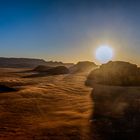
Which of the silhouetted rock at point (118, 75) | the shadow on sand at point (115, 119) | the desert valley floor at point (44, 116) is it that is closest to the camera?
A: the desert valley floor at point (44, 116)

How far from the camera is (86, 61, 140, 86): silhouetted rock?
32.3m

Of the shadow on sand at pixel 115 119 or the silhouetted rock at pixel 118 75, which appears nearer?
the shadow on sand at pixel 115 119

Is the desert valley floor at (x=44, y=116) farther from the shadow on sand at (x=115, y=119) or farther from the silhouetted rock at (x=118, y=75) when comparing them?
the silhouetted rock at (x=118, y=75)

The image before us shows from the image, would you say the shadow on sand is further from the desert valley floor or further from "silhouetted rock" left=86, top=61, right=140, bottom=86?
"silhouetted rock" left=86, top=61, right=140, bottom=86

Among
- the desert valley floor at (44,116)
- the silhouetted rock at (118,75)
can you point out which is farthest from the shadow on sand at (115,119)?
the silhouetted rock at (118,75)

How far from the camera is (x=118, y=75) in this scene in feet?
109

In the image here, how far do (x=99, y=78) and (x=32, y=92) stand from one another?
1336 centimetres

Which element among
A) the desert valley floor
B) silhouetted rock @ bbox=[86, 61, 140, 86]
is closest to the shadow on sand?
the desert valley floor

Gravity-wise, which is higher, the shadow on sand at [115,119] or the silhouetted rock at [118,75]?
the silhouetted rock at [118,75]

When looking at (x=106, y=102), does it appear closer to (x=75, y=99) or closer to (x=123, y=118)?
(x=75, y=99)

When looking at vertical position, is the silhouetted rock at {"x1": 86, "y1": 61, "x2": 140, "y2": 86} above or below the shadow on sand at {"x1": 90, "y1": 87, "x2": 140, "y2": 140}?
above

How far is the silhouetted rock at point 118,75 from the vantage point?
32.3 metres

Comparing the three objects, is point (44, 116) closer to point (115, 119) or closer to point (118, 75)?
point (115, 119)

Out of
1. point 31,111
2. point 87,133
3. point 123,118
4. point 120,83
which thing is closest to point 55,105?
point 31,111
